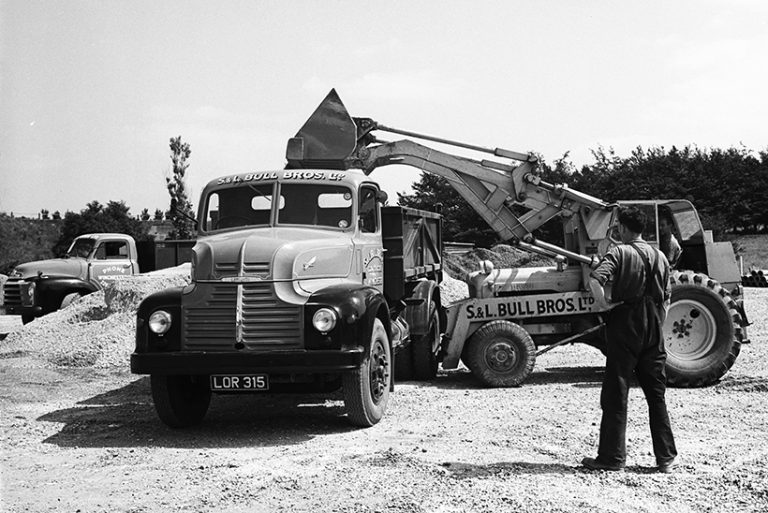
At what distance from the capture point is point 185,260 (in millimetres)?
21656

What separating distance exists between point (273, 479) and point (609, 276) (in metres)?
2.90

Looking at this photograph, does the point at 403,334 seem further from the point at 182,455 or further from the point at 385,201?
the point at 182,455

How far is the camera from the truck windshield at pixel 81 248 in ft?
67.7

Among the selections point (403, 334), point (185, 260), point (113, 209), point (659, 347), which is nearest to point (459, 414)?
point (403, 334)

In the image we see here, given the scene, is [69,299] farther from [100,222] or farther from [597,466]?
[100,222]

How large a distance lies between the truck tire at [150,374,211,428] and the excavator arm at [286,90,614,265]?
12.7 ft

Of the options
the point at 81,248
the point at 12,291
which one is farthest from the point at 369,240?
the point at 12,291

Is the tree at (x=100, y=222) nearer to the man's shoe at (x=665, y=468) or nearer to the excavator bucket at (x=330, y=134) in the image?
the excavator bucket at (x=330, y=134)

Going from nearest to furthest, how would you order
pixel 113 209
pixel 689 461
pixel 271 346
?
pixel 689 461 < pixel 271 346 < pixel 113 209

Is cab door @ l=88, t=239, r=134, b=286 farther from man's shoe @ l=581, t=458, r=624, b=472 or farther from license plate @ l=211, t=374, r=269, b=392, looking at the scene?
man's shoe @ l=581, t=458, r=624, b=472

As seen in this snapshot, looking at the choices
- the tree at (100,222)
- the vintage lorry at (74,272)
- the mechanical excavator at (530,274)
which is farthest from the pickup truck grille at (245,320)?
the tree at (100,222)

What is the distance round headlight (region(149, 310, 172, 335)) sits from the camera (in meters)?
8.24

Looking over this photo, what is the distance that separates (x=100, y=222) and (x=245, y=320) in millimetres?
54967

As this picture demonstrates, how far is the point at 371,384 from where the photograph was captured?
8.62m
